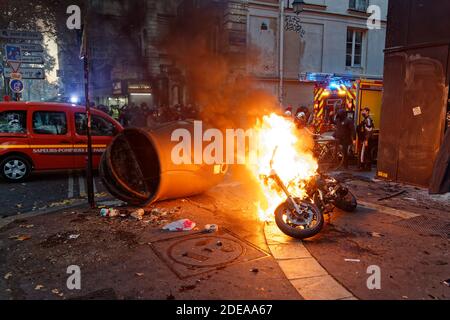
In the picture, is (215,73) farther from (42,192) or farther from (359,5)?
(42,192)

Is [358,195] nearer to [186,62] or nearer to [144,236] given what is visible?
[144,236]

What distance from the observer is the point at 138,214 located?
248 inches

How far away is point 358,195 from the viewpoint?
7926 mm

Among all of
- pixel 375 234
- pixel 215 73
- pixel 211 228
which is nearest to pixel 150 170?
pixel 211 228

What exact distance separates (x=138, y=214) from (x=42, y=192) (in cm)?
335

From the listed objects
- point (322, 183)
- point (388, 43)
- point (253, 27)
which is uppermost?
point (253, 27)

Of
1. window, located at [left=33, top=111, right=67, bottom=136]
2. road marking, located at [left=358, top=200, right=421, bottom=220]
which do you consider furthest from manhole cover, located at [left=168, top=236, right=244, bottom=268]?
window, located at [left=33, top=111, right=67, bottom=136]

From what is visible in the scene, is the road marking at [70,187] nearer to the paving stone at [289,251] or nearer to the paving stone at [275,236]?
the paving stone at [275,236]

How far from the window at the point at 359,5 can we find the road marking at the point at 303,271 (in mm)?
18841

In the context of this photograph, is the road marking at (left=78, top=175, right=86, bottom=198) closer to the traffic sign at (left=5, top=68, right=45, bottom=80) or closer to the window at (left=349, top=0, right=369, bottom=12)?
the traffic sign at (left=5, top=68, right=45, bottom=80)

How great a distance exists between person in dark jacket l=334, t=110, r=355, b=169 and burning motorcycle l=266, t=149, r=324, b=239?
6.37 metres

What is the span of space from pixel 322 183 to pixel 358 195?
2320 mm

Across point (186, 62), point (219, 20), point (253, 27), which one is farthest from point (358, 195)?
point (186, 62)

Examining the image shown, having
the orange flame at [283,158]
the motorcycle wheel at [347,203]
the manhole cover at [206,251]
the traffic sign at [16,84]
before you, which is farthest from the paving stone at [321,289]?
the traffic sign at [16,84]
